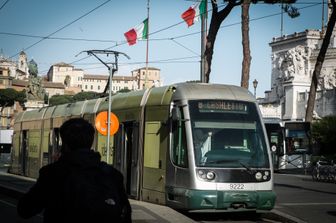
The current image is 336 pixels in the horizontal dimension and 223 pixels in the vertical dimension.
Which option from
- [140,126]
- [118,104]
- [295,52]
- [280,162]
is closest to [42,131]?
A: [118,104]

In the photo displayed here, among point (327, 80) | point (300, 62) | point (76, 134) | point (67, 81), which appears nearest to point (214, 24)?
point (76, 134)

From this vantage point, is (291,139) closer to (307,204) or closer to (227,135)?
(307,204)

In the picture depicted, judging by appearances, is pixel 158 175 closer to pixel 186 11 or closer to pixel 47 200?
pixel 47 200

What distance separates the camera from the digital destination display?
12.6 metres

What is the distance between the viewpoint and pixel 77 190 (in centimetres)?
325

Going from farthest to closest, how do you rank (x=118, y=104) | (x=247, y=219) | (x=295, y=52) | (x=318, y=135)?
1. (x=295, y=52)
2. (x=318, y=135)
3. (x=118, y=104)
4. (x=247, y=219)

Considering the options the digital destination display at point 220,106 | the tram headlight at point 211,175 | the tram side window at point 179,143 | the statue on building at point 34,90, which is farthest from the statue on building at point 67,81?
the tram headlight at point 211,175

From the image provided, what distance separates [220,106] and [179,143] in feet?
3.73

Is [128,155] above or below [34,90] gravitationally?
below

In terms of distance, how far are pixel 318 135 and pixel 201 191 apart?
27131mm

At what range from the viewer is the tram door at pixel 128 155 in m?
14.4

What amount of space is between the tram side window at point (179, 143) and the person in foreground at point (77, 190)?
8720 mm

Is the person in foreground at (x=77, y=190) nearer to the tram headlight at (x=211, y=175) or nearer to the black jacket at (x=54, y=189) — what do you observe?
the black jacket at (x=54, y=189)

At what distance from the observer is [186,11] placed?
26875 millimetres
